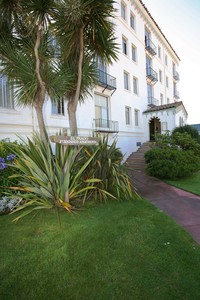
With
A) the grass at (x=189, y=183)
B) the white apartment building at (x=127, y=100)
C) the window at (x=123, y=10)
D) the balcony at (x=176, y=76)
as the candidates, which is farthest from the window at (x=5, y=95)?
the balcony at (x=176, y=76)

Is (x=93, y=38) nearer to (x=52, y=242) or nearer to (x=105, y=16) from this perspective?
(x=105, y=16)

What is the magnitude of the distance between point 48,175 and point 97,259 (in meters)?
2.35

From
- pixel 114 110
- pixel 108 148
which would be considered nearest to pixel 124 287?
pixel 108 148

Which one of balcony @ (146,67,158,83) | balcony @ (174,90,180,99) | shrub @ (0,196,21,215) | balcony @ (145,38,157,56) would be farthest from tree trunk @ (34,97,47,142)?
balcony @ (174,90,180,99)

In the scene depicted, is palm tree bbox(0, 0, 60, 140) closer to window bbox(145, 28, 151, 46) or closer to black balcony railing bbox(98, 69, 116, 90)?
black balcony railing bbox(98, 69, 116, 90)

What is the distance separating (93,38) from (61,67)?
51.6 inches

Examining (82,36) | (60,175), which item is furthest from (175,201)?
(82,36)

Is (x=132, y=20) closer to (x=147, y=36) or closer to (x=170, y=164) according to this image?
(x=147, y=36)

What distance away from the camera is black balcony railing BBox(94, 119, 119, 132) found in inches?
532

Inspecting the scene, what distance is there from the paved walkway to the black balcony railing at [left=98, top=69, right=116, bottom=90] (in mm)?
7431

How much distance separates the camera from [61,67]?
640 centimetres

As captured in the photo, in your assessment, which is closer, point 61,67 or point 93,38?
point 93,38

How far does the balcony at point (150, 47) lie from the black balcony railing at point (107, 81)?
7.96m

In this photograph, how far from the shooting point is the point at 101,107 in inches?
565
